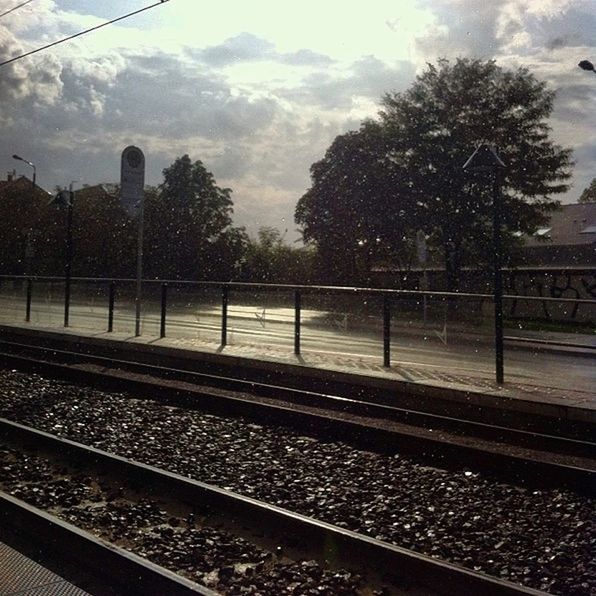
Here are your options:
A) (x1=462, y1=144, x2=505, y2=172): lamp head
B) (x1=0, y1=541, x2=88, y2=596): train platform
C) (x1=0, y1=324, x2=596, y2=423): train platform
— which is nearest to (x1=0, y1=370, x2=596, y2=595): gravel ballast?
(x1=0, y1=541, x2=88, y2=596): train platform

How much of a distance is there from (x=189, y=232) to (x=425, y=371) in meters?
32.2

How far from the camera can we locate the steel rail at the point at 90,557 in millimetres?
4070

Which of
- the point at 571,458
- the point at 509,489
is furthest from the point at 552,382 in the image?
the point at 509,489

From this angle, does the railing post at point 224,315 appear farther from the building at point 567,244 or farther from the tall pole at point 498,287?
the building at point 567,244

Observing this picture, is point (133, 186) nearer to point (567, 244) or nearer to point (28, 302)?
point (28, 302)

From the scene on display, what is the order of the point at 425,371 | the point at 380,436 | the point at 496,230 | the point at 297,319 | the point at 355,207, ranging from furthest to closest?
1. the point at 355,207
2. the point at 297,319
3. the point at 425,371
4. the point at 496,230
5. the point at 380,436

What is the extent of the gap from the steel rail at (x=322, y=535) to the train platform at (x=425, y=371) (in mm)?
4403

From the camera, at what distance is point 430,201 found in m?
30.4

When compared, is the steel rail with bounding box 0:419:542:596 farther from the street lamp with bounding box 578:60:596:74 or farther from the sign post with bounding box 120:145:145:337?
the street lamp with bounding box 578:60:596:74

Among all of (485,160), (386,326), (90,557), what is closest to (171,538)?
(90,557)

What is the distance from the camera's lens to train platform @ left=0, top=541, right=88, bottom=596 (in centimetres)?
407

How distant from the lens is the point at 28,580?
4.23 m

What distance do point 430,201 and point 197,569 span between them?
27110 millimetres

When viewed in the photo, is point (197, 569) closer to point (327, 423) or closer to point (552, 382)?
point (327, 423)
